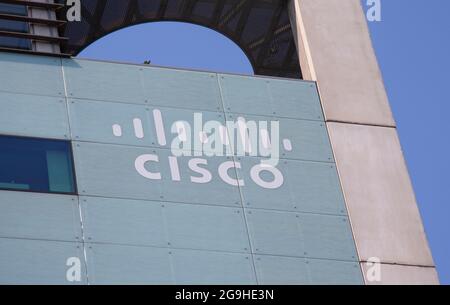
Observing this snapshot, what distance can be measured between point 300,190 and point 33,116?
6.07m

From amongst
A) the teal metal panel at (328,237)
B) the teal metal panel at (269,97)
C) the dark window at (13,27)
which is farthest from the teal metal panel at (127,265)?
the dark window at (13,27)

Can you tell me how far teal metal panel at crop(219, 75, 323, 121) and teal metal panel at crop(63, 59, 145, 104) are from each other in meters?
2.13

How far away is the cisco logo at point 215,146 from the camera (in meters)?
27.2

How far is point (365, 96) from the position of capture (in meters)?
30.2

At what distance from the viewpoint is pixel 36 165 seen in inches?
1045

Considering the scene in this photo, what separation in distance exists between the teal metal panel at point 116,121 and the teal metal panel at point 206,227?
190 centimetres

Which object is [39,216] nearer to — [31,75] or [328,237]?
[31,75]

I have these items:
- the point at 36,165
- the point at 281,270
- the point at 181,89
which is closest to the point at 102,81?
the point at 181,89

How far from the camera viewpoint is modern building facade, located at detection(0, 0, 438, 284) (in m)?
25.3

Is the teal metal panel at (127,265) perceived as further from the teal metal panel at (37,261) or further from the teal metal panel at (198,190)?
the teal metal panel at (198,190)

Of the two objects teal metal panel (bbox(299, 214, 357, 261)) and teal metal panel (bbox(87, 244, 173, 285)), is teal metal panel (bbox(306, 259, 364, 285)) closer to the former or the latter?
teal metal panel (bbox(299, 214, 357, 261))
